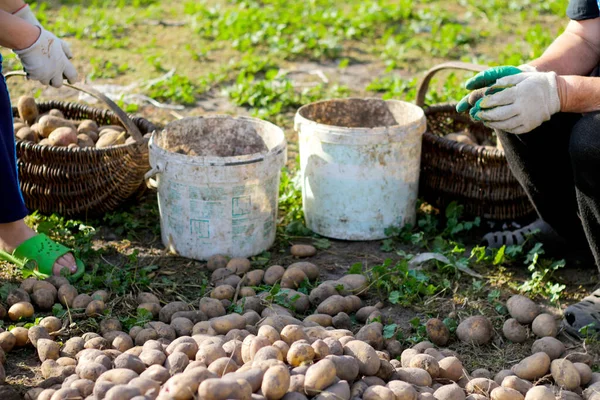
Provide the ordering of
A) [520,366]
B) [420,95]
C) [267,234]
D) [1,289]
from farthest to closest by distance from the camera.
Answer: [420,95], [267,234], [1,289], [520,366]

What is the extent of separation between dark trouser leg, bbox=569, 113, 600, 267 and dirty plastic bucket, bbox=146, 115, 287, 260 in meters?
1.08

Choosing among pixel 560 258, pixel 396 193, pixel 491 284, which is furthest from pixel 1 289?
pixel 560 258

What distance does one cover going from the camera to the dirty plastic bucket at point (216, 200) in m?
2.80

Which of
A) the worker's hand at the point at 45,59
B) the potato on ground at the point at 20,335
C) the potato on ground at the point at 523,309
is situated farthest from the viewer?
the worker's hand at the point at 45,59

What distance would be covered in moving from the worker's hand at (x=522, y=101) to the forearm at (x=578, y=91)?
0.8 inches

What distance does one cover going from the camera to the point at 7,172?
8.77 feet

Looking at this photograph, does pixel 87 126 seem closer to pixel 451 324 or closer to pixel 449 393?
pixel 451 324

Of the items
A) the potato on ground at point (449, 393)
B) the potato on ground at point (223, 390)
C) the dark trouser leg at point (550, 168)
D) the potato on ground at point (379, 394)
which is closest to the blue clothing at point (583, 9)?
the dark trouser leg at point (550, 168)

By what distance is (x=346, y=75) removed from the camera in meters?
4.86

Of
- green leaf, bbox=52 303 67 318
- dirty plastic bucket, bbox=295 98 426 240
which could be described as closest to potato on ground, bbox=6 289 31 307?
green leaf, bbox=52 303 67 318

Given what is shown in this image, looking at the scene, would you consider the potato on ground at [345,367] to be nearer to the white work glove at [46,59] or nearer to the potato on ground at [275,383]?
the potato on ground at [275,383]

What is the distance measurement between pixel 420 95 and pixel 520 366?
1490mm

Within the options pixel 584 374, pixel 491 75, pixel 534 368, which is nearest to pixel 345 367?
pixel 534 368

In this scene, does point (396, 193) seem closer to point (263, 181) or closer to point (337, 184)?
point (337, 184)
